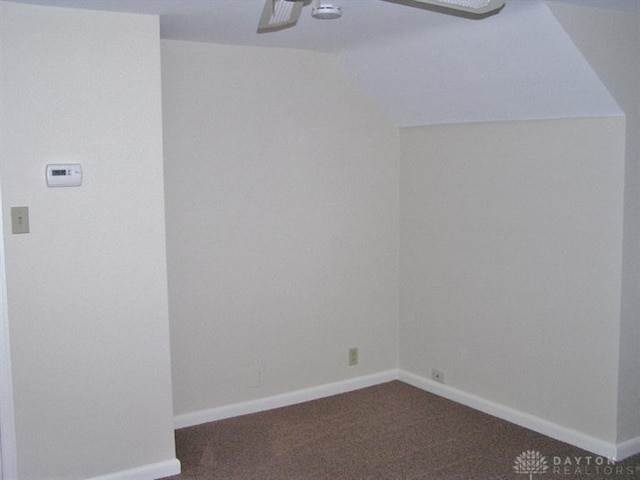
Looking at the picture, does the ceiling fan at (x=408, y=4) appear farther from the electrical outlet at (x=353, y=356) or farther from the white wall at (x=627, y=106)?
the electrical outlet at (x=353, y=356)

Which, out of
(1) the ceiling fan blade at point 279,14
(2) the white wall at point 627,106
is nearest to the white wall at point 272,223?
(2) the white wall at point 627,106

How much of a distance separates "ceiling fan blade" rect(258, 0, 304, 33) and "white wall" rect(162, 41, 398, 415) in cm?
198

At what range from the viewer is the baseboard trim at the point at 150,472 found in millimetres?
3160

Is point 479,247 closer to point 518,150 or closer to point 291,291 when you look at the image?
point 518,150

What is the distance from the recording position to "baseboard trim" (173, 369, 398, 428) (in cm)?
384

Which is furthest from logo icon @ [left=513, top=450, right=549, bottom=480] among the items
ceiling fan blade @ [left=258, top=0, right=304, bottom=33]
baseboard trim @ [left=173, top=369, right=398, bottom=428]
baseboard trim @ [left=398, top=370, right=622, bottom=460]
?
ceiling fan blade @ [left=258, top=0, right=304, bottom=33]

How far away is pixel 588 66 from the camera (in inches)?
120

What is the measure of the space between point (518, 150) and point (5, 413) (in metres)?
2.85

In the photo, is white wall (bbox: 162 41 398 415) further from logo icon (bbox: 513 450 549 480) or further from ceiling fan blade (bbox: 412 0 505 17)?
ceiling fan blade (bbox: 412 0 505 17)

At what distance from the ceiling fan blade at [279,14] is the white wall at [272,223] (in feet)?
6.49

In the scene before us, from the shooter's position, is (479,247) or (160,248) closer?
(160,248)

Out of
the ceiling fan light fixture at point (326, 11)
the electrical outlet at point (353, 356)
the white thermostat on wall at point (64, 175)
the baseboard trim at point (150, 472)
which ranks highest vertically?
the ceiling fan light fixture at point (326, 11)

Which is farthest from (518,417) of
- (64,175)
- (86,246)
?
(64,175)

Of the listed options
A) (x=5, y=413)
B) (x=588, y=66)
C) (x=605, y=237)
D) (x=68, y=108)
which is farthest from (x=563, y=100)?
(x=5, y=413)
